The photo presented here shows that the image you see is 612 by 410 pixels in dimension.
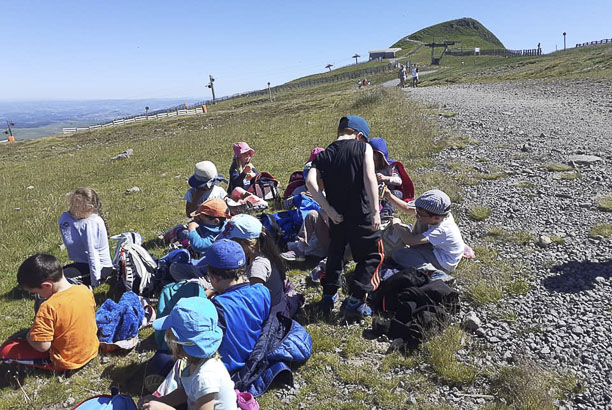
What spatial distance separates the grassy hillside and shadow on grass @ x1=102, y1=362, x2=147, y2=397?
175 m

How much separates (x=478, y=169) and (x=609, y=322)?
7037 millimetres

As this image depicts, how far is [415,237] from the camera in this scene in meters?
5.90

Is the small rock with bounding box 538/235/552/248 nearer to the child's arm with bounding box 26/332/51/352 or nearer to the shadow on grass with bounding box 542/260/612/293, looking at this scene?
the shadow on grass with bounding box 542/260/612/293

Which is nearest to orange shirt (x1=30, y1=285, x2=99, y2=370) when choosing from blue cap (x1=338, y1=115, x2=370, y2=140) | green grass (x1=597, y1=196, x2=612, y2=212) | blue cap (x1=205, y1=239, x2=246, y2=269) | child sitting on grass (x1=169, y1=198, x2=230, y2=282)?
child sitting on grass (x1=169, y1=198, x2=230, y2=282)

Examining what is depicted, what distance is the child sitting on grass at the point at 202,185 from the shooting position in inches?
303

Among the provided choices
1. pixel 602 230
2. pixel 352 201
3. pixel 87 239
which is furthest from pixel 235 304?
pixel 602 230

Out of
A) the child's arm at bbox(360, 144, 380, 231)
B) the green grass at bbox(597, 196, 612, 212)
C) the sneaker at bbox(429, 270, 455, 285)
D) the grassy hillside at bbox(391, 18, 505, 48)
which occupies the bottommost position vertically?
the sneaker at bbox(429, 270, 455, 285)

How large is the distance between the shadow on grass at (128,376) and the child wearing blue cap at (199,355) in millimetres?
1292

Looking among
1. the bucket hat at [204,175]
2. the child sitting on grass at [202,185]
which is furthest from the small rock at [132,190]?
the bucket hat at [204,175]

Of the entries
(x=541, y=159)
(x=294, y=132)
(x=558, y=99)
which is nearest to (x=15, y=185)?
(x=294, y=132)

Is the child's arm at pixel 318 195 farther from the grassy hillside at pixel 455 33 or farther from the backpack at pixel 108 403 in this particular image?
the grassy hillside at pixel 455 33

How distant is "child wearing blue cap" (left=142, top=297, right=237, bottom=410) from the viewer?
3.18 metres

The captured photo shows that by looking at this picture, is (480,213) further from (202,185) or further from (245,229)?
(202,185)

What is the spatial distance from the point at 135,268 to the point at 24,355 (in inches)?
75.2
